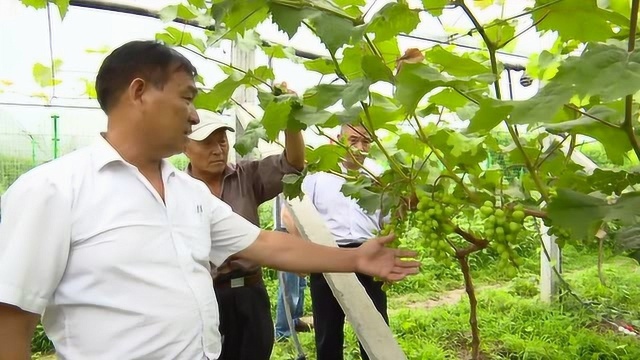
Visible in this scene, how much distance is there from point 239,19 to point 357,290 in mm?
1063

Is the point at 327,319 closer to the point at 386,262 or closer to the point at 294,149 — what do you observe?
the point at 294,149

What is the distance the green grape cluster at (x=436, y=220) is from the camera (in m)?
1.12

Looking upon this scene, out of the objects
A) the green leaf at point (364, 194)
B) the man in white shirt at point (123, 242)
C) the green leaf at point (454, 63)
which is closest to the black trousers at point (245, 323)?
the man in white shirt at point (123, 242)

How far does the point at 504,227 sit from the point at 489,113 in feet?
1.10

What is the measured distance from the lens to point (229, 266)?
2.37m

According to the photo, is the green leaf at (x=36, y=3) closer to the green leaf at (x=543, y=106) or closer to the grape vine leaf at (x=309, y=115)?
the grape vine leaf at (x=309, y=115)

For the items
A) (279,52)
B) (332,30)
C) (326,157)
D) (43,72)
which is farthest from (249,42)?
(43,72)

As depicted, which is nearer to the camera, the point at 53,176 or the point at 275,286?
the point at 53,176

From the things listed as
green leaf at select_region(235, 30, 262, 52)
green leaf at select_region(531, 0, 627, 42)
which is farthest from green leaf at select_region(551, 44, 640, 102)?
green leaf at select_region(235, 30, 262, 52)

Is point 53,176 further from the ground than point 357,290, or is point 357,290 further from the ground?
point 53,176

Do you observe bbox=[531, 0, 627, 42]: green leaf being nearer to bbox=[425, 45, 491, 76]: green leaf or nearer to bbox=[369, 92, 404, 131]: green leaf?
bbox=[425, 45, 491, 76]: green leaf

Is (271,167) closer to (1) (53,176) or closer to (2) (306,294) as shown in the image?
(1) (53,176)

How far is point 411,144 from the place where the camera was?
4.24 feet

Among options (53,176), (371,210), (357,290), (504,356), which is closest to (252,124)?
(371,210)
